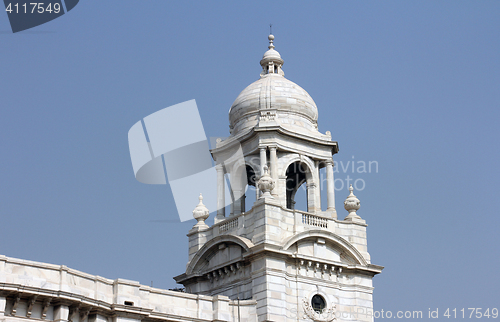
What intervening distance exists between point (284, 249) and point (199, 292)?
6402 millimetres

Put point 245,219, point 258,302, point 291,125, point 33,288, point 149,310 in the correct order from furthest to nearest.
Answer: point 291,125 → point 245,219 → point 258,302 → point 149,310 → point 33,288

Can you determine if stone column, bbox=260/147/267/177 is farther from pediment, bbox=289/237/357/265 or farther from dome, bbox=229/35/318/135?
pediment, bbox=289/237/357/265

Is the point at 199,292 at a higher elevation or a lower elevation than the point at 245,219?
lower

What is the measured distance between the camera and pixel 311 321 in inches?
1660

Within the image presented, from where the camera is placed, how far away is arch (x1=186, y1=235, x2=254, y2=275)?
4256 cm

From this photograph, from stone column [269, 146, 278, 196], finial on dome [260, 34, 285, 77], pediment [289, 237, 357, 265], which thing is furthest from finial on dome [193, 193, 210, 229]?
finial on dome [260, 34, 285, 77]

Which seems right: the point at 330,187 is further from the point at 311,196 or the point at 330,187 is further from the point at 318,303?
the point at 318,303

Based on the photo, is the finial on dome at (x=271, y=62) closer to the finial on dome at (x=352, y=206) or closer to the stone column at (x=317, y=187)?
the stone column at (x=317, y=187)

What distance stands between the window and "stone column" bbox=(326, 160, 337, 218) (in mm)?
5029

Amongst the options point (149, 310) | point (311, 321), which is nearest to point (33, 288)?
point (149, 310)

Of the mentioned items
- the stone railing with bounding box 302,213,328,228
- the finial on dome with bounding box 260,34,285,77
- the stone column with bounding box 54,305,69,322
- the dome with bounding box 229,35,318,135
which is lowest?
the stone column with bounding box 54,305,69,322

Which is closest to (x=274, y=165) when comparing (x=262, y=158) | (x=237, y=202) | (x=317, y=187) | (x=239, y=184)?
(x=262, y=158)

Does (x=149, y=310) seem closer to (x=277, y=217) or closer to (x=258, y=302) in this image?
(x=258, y=302)

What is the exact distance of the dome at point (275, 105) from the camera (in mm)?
47438
